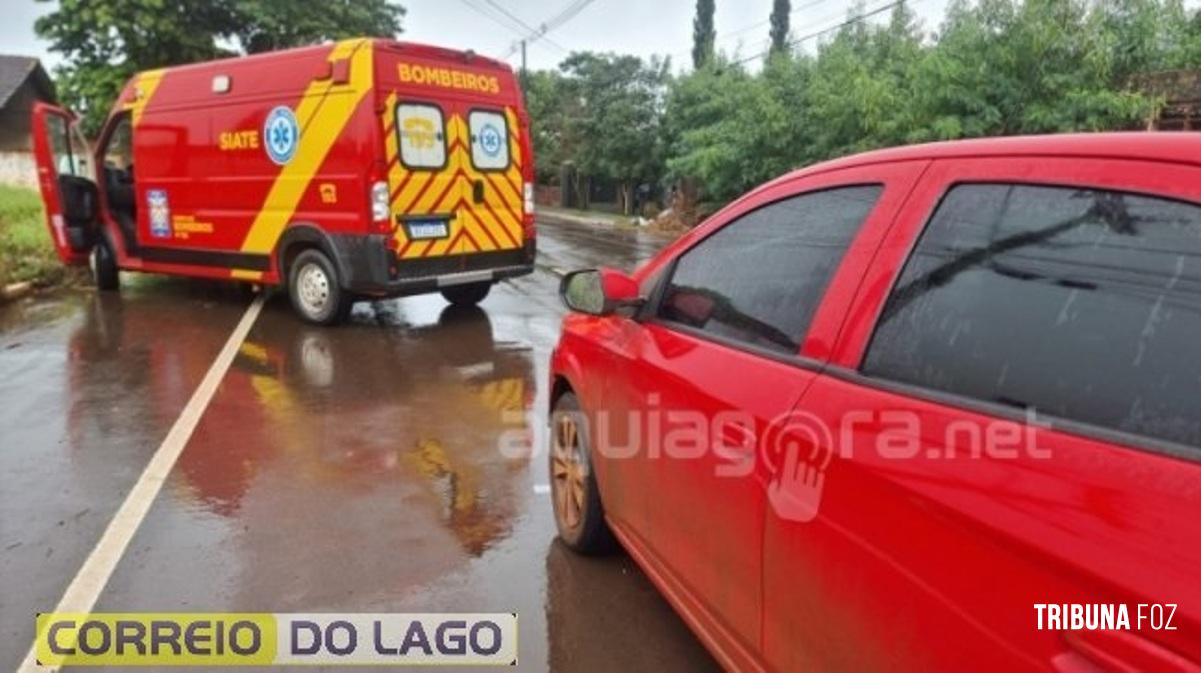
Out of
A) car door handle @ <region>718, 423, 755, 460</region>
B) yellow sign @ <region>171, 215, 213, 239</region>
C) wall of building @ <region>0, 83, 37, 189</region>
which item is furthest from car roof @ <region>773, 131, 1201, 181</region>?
wall of building @ <region>0, 83, 37, 189</region>

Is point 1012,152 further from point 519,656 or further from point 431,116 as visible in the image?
point 431,116

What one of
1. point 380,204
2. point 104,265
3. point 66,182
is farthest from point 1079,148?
point 104,265

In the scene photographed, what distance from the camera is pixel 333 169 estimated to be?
324 inches

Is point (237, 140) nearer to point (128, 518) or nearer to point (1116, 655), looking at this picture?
point (128, 518)

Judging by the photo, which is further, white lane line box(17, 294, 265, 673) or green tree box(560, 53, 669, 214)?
green tree box(560, 53, 669, 214)

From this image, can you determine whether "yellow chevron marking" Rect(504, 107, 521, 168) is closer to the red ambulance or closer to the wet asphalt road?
the red ambulance

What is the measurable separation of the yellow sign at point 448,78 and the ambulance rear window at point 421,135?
0.23 m

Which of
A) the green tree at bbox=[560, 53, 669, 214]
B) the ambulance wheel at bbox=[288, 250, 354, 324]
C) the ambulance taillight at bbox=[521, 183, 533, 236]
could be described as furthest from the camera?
the green tree at bbox=[560, 53, 669, 214]

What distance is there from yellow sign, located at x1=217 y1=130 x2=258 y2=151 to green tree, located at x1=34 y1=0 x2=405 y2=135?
46.6ft

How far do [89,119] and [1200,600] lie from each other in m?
25.5

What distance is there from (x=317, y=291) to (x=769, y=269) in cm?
702

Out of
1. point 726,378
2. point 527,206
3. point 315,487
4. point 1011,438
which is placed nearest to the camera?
point 1011,438

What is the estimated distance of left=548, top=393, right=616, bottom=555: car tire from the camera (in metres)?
3.45

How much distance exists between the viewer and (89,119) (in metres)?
22.1
